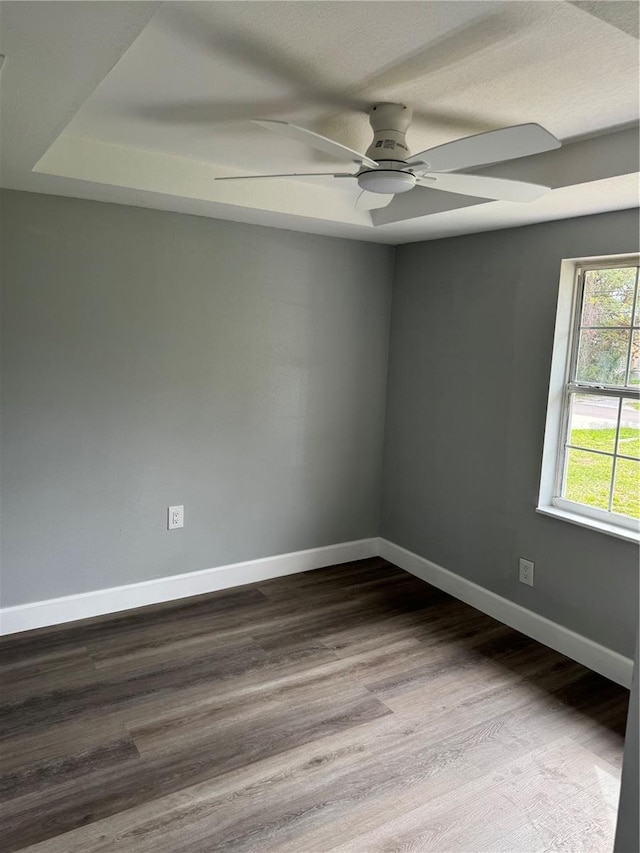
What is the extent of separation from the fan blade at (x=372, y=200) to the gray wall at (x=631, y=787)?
199 centimetres

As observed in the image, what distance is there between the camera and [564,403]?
299cm

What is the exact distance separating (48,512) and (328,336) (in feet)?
6.13

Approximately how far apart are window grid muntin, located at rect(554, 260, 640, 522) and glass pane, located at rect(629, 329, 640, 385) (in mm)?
10

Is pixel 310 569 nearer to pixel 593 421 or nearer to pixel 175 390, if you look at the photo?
pixel 175 390

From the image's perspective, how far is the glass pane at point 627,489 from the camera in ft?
8.87

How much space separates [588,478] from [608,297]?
0.86 m

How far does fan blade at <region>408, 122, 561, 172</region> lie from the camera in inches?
61.2

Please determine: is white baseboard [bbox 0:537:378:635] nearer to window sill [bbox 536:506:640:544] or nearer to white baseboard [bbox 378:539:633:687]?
white baseboard [bbox 378:539:633:687]

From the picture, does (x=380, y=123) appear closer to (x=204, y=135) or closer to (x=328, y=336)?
(x=204, y=135)

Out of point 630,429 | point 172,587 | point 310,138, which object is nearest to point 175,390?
point 172,587

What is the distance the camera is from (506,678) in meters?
2.74

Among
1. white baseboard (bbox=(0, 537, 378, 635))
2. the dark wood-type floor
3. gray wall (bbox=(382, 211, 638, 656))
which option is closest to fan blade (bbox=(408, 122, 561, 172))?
gray wall (bbox=(382, 211, 638, 656))

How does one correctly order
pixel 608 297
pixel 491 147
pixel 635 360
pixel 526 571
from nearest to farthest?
pixel 491 147, pixel 635 360, pixel 608 297, pixel 526 571

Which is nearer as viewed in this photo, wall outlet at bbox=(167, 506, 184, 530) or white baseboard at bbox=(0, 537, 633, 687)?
white baseboard at bbox=(0, 537, 633, 687)
